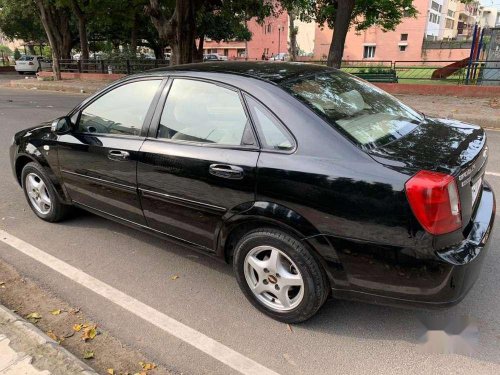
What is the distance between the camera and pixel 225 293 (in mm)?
3293

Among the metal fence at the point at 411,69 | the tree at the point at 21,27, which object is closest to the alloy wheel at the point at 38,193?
the metal fence at the point at 411,69

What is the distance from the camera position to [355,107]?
3.03 m

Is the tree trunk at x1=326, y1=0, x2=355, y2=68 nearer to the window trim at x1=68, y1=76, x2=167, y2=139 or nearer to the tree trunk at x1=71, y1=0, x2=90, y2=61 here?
the window trim at x1=68, y1=76, x2=167, y2=139

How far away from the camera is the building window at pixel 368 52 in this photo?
67.9m

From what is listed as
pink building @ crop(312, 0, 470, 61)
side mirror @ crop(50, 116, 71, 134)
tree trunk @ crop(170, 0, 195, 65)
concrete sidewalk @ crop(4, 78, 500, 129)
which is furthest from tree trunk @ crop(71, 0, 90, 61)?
pink building @ crop(312, 0, 470, 61)

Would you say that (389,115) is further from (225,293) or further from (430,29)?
(430,29)

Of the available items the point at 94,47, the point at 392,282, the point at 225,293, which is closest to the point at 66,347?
the point at 225,293

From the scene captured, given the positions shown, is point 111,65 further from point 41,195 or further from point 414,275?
point 414,275

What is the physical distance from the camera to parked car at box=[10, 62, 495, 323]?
7.71 feet

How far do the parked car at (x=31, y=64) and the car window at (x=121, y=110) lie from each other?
1469 inches

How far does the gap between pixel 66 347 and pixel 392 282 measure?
6.62 ft

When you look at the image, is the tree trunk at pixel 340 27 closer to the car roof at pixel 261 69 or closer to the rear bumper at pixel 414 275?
the car roof at pixel 261 69

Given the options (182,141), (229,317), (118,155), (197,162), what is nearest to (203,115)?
(182,141)

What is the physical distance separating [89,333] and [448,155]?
98.8 inches
